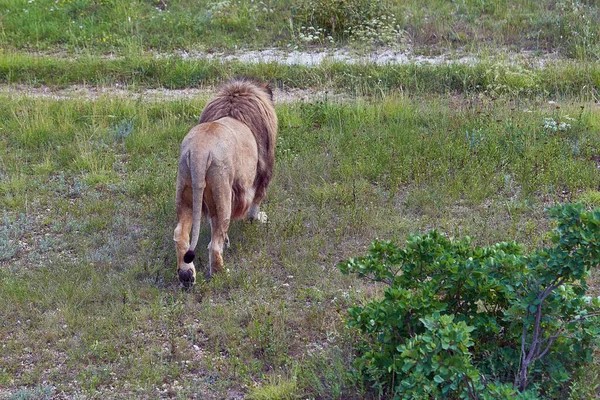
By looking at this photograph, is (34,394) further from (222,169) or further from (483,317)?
(483,317)

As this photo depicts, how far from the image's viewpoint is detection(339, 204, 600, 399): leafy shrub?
421 centimetres

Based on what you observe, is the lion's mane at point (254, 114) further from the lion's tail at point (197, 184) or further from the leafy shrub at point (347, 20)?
the leafy shrub at point (347, 20)

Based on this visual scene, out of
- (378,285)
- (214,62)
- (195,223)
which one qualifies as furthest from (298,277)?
(214,62)

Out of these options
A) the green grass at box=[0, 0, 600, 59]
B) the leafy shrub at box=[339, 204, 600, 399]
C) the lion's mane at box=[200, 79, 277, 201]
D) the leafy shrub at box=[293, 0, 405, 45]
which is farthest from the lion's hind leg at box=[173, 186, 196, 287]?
the leafy shrub at box=[293, 0, 405, 45]

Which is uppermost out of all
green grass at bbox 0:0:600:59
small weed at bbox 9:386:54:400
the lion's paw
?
green grass at bbox 0:0:600:59

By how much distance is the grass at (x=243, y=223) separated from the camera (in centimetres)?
554

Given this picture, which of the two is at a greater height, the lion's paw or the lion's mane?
the lion's mane

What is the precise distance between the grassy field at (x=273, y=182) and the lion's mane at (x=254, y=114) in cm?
56

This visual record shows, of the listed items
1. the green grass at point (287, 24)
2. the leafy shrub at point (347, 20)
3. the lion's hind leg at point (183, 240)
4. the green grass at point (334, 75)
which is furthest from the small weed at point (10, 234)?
the leafy shrub at point (347, 20)

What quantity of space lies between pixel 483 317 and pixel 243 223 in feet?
10.7

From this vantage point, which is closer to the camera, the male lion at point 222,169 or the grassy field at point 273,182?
the grassy field at point 273,182

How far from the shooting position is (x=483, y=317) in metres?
4.87

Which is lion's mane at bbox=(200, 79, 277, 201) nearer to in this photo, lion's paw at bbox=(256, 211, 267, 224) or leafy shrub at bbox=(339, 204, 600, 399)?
lion's paw at bbox=(256, 211, 267, 224)

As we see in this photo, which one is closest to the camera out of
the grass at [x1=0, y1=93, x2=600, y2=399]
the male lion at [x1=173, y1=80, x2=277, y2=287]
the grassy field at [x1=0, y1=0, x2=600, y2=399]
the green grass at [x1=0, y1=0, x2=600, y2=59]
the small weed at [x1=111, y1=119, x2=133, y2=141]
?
the grass at [x1=0, y1=93, x2=600, y2=399]
